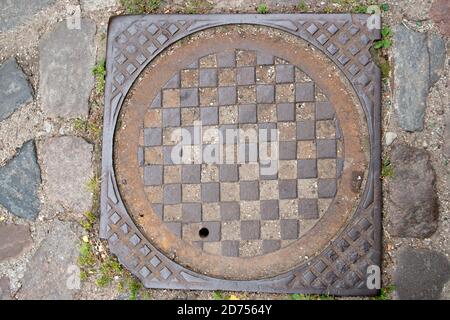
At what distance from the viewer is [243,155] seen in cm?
272

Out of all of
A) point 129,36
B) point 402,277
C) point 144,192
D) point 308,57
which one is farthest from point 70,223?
point 402,277

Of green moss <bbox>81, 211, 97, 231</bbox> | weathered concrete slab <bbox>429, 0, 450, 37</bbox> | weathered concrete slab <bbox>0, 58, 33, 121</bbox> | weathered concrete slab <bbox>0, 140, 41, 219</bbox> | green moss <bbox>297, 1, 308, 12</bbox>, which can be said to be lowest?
green moss <bbox>81, 211, 97, 231</bbox>

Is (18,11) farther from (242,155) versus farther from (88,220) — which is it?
(242,155)

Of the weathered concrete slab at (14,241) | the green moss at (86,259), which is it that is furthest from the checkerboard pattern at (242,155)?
the weathered concrete slab at (14,241)

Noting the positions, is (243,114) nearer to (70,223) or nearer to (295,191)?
(295,191)

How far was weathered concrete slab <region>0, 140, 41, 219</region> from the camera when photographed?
286 centimetres

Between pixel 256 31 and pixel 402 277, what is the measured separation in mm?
1508

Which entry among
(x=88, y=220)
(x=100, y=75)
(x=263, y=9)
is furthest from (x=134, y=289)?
(x=263, y=9)

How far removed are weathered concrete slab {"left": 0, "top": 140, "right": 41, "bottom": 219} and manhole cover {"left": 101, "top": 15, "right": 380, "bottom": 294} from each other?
1.34 ft

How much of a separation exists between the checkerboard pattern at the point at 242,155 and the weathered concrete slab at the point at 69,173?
335 millimetres

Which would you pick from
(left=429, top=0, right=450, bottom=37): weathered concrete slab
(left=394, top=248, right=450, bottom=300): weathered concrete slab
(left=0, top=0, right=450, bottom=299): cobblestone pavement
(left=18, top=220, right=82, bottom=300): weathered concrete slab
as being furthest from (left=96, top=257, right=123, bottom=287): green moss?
(left=429, top=0, right=450, bottom=37): weathered concrete slab

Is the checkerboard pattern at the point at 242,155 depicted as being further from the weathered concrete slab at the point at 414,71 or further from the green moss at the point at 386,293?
the green moss at the point at 386,293

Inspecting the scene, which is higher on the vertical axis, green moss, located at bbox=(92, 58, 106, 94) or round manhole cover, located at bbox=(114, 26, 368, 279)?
green moss, located at bbox=(92, 58, 106, 94)

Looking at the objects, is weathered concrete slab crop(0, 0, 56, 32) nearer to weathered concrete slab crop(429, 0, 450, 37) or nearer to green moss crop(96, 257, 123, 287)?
green moss crop(96, 257, 123, 287)
